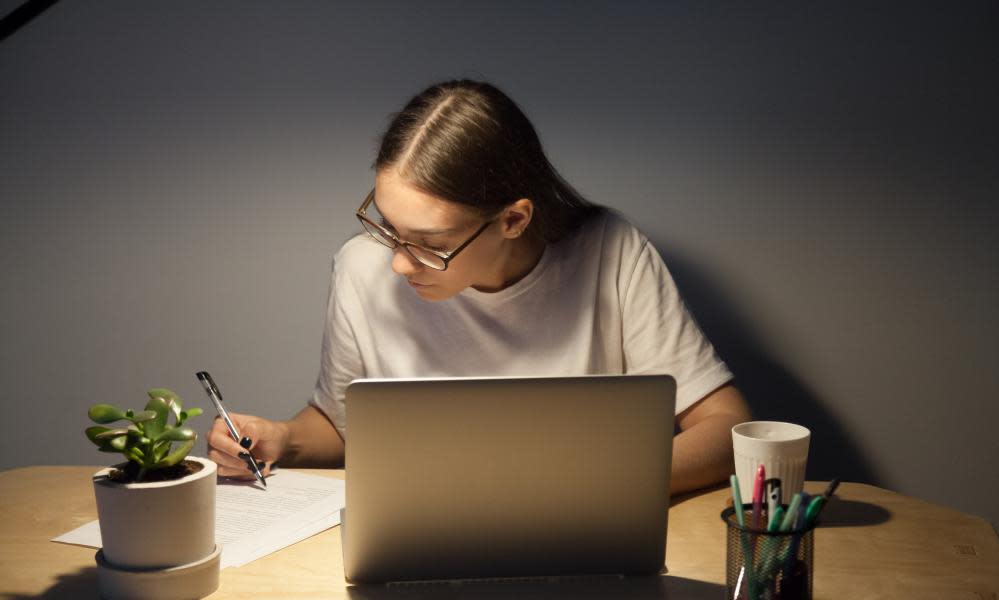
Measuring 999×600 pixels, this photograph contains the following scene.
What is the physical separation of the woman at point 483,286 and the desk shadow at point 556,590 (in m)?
0.40

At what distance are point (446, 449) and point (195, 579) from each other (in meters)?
0.28

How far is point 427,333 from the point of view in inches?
65.3

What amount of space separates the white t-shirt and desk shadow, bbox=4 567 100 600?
66 cm

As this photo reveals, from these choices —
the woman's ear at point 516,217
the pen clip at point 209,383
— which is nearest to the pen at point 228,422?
the pen clip at point 209,383

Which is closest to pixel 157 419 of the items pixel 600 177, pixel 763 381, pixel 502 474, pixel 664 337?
pixel 502 474

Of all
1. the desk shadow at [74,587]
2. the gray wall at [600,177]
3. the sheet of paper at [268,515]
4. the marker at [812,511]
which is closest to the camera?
the marker at [812,511]

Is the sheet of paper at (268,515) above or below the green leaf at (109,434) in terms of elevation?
below

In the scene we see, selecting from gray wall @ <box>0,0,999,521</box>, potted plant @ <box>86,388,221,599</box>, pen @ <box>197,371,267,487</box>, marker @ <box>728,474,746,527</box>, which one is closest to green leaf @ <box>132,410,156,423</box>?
potted plant @ <box>86,388,221,599</box>

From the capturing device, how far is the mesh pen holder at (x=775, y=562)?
80 centimetres

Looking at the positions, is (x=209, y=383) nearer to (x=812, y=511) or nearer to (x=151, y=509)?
(x=151, y=509)

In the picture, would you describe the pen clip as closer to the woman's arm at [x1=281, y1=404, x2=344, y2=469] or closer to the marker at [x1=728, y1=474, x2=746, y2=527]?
the woman's arm at [x1=281, y1=404, x2=344, y2=469]

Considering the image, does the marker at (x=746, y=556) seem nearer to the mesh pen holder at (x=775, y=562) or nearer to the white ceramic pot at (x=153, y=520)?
the mesh pen holder at (x=775, y=562)

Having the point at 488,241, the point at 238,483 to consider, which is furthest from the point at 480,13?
the point at 238,483

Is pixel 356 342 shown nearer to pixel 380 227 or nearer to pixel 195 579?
pixel 380 227
